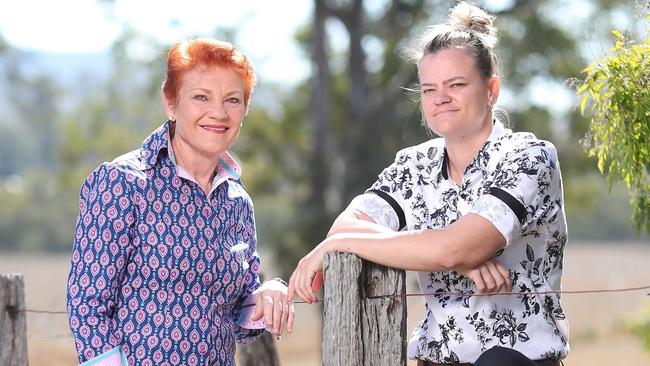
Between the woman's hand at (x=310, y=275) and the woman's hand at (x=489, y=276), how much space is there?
426 millimetres

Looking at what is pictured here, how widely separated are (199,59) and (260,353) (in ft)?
9.43

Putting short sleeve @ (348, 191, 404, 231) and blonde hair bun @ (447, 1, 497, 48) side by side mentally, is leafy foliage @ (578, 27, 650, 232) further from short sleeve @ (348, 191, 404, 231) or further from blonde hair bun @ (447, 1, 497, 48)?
short sleeve @ (348, 191, 404, 231)

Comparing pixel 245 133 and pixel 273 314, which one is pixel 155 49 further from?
pixel 273 314

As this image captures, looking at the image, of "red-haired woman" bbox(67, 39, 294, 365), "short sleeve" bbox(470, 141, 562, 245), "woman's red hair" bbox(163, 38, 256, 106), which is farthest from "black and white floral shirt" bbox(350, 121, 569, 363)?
"woman's red hair" bbox(163, 38, 256, 106)

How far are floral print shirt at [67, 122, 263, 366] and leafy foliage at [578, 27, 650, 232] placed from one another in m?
1.38

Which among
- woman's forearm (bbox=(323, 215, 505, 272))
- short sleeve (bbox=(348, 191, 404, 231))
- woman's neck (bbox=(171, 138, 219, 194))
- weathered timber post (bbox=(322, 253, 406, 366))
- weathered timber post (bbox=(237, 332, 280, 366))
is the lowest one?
weathered timber post (bbox=(237, 332, 280, 366))

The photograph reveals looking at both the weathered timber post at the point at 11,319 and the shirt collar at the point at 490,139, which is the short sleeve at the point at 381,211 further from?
the weathered timber post at the point at 11,319

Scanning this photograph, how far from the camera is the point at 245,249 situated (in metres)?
3.72

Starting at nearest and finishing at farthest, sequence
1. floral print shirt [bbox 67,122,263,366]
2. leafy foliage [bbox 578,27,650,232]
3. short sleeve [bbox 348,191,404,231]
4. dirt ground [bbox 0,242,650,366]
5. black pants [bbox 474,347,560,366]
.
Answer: black pants [bbox 474,347,560,366], floral print shirt [bbox 67,122,263,366], short sleeve [bbox 348,191,404,231], leafy foliage [bbox 578,27,650,232], dirt ground [bbox 0,242,650,366]

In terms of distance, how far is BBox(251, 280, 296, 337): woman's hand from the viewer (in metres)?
3.60

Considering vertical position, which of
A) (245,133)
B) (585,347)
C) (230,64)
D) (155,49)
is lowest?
(585,347)

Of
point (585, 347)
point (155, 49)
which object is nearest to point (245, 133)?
point (155, 49)

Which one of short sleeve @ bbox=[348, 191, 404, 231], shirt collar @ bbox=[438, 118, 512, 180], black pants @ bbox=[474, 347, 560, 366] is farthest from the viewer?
short sleeve @ bbox=[348, 191, 404, 231]

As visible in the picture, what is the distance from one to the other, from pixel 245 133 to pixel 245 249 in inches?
776
